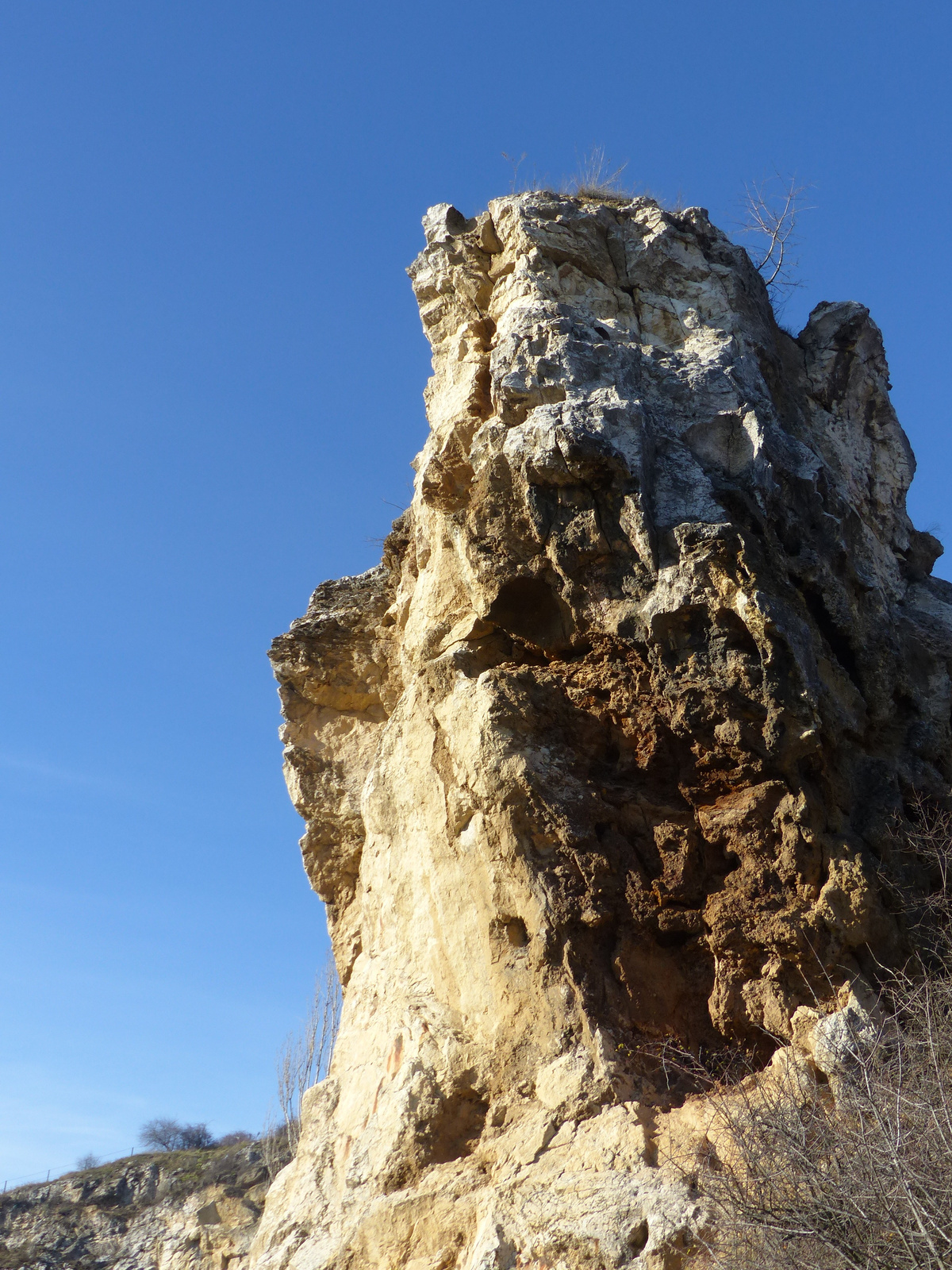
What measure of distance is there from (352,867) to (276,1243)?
3050 mm

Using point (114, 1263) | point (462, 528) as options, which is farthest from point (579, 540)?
point (114, 1263)

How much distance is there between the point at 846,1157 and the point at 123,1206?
24577 millimetres

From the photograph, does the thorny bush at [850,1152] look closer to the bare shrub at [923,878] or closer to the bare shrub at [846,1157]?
the bare shrub at [846,1157]

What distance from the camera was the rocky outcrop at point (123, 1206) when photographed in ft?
67.9

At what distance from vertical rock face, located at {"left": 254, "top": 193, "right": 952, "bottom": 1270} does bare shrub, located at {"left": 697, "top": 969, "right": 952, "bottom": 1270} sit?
1.23 feet

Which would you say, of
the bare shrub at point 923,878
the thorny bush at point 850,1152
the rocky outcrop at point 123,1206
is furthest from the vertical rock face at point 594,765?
the rocky outcrop at point 123,1206

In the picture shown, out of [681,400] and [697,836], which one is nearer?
[697,836]

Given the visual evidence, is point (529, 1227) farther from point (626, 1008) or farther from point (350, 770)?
point (350, 770)

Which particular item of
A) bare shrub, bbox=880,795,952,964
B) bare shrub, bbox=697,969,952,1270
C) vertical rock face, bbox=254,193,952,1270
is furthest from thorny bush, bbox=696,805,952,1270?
vertical rock face, bbox=254,193,952,1270

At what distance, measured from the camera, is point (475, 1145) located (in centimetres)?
676

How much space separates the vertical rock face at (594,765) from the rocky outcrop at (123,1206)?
429 inches

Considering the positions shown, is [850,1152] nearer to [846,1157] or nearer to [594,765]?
[846,1157]

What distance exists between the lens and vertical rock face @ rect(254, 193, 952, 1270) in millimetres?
6543

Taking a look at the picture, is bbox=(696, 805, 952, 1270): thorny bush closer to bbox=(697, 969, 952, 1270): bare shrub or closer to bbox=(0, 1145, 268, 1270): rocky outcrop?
bbox=(697, 969, 952, 1270): bare shrub
